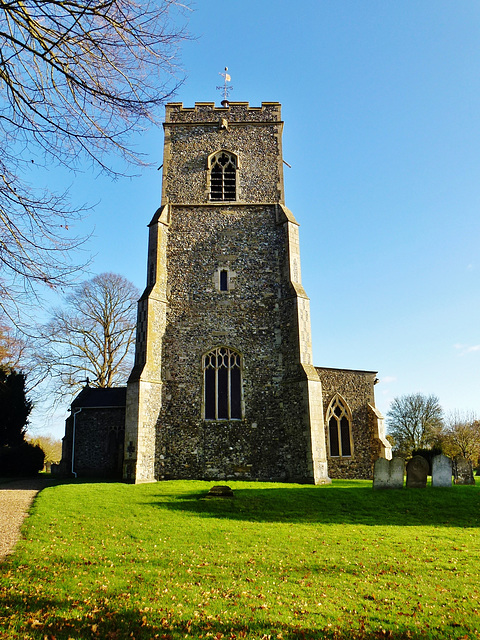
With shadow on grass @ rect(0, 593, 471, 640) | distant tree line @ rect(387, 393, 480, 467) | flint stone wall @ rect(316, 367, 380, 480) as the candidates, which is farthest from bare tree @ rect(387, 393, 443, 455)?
shadow on grass @ rect(0, 593, 471, 640)

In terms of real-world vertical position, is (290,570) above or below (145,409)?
below

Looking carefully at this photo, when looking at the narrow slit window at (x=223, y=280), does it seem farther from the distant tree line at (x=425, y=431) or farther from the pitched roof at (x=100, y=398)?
the distant tree line at (x=425, y=431)

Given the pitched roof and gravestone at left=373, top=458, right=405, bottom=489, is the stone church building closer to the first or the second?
the pitched roof

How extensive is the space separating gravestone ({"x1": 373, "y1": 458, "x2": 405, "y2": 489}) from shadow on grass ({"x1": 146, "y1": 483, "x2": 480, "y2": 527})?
1.22ft

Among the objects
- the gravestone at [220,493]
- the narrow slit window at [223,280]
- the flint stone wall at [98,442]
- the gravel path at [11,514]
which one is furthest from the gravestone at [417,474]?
the flint stone wall at [98,442]

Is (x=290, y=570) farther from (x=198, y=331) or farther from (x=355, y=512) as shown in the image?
(x=198, y=331)

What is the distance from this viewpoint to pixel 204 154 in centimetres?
2092

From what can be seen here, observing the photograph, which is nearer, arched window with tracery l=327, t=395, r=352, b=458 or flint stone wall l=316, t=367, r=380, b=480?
flint stone wall l=316, t=367, r=380, b=480

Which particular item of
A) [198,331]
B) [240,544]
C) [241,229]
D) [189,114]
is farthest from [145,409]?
[189,114]

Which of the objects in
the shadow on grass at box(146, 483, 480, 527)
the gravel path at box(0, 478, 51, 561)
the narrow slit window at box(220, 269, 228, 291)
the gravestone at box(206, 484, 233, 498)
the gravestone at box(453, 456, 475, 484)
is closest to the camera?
the gravel path at box(0, 478, 51, 561)

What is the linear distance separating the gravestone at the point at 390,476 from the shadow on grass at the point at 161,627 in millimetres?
9245

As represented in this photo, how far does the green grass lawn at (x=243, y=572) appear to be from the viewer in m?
4.38

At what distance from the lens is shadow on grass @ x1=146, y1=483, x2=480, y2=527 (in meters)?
10.1

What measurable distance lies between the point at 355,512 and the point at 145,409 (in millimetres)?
8325
